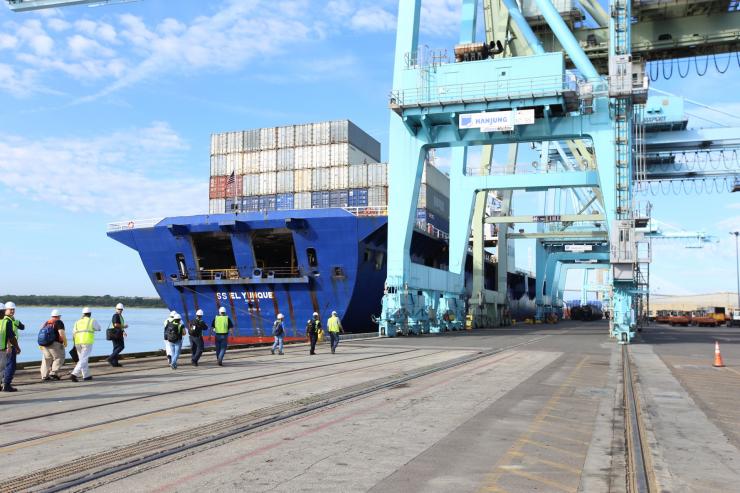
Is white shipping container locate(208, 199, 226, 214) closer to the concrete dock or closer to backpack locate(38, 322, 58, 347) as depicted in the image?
the concrete dock

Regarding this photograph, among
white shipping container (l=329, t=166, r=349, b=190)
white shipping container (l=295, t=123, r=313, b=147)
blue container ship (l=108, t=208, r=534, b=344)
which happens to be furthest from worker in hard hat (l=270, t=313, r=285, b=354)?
white shipping container (l=295, t=123, r=313, b=147)

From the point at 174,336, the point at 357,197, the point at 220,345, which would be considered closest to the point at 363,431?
the point at 174,336

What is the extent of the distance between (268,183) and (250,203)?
2.05 m

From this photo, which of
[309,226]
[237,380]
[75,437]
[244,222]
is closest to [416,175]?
[309,226]

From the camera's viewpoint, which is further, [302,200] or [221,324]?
[302,200]

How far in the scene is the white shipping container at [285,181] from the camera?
49.2 m

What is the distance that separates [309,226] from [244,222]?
3.81m

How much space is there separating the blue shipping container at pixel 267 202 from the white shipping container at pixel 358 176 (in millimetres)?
6201

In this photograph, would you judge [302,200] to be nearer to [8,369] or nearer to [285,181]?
[285,181]

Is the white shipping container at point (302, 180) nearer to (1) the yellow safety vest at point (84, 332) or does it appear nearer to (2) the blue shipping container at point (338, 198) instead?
(2) the blue shipping container at point (338, 198)

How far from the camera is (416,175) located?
121 feet

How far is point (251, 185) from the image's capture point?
50531 mm

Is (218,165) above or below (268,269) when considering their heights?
above

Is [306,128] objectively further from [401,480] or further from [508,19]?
[401,480]
